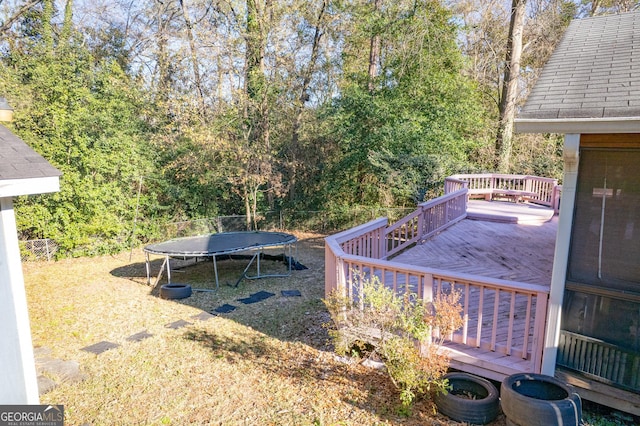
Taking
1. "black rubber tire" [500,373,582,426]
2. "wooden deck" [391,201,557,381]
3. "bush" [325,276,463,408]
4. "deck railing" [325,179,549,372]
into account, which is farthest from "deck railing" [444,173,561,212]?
"black rubber tire" [500,373,582,426]

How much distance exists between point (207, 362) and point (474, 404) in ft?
10.3

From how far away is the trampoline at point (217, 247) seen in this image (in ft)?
25.8

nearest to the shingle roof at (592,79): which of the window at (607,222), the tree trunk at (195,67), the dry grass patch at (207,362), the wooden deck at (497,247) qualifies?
the window at (607,222)

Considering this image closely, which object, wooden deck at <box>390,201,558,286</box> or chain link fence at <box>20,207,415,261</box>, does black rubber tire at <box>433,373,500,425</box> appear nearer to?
wooden deck at <box>390,201,558,286</box>

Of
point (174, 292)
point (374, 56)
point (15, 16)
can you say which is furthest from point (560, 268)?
point (15, 16)

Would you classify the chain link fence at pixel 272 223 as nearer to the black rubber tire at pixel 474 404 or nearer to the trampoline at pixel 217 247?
the trampoline at pixel 217 247

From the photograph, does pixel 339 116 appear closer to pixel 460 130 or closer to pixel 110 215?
pixel 460 130

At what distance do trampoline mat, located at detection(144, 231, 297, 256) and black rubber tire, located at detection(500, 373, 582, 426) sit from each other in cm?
593

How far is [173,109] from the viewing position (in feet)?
39.2

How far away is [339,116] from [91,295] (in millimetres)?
9362

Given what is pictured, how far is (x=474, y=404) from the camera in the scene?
3.45m

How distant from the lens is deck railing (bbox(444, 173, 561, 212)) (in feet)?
36.1

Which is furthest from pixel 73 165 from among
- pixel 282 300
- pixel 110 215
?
pixel 282 300

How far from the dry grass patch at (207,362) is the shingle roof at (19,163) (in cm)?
239
